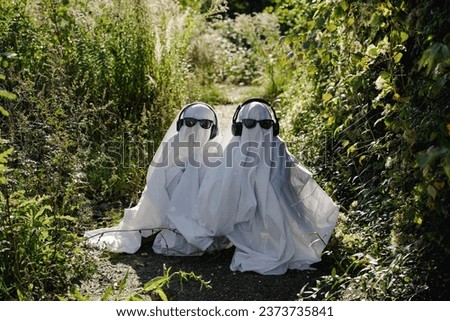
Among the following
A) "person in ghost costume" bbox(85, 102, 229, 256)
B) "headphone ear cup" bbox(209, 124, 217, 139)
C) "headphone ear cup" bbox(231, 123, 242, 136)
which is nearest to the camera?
"headphone ear cup" bbox(231, 123, 242, 136)

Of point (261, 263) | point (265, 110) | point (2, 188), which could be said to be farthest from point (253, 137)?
point (2, 188)

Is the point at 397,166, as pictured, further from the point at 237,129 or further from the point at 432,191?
the point at 237,129

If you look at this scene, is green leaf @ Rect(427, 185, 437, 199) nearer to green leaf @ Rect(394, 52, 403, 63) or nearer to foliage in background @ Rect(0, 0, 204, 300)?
green leaf @ Rect(394, 52, 403, 63)

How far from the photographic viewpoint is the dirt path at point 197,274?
15.4 feet

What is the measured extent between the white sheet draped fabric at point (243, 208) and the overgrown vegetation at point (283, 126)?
0.24 meters

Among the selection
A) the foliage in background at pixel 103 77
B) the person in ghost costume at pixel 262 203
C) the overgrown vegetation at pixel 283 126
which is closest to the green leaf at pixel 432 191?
the overgrown vegetation at pixel 283 126

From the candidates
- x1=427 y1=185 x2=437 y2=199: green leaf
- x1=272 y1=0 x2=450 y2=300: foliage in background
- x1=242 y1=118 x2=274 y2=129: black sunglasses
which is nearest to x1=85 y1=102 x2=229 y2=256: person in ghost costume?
x1=242 y1=118 x2=274 y2=129: black sunglasses

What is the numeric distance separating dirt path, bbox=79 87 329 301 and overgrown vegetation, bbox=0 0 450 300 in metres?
0.13

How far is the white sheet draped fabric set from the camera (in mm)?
5152

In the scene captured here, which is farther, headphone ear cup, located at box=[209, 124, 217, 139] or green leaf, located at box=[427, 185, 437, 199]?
headphone ear cup, located at box=[209, 124, 217, 139]

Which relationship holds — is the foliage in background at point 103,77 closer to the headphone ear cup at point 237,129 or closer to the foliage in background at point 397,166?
the headphone ear cup at point 237,129

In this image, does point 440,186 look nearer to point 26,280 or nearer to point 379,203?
point 379,203

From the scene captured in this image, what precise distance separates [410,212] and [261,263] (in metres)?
1.12

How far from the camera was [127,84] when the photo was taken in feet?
24.2
